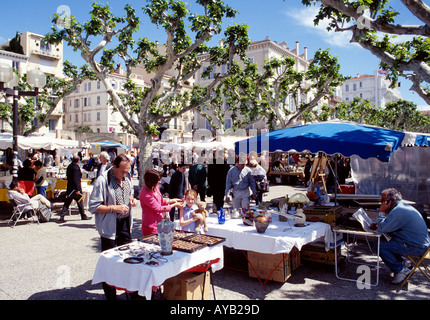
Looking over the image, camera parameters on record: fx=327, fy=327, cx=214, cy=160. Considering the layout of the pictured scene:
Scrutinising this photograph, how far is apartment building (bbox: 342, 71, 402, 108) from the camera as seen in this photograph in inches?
3162

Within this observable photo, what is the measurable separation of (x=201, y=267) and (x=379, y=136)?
3.87 meters

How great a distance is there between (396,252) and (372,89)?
8726 centimetres

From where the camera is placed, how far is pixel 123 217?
4.23 meters

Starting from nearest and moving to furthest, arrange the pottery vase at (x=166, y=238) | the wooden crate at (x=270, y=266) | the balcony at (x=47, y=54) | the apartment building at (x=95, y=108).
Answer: the pottery vase at (x=166, y=238), the wooden crate at (x=270, y=266), the balcony at (x=47, y=54), the apartment building at (x=95, y=108)

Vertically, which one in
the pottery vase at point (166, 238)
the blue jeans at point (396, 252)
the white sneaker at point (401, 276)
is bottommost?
the white sneaker at point (401, 276)

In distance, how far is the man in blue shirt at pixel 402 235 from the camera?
4.70 meters

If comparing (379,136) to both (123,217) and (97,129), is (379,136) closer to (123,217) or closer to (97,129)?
(123,217)

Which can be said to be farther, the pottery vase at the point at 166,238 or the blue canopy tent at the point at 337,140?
the blue canopy tent at the point at 337,140

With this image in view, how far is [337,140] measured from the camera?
18.4ft

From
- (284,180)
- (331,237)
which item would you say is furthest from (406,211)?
(284,180)

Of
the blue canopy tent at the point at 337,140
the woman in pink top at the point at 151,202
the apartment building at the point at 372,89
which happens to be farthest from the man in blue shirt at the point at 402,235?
the apartment building at the point at 372,89

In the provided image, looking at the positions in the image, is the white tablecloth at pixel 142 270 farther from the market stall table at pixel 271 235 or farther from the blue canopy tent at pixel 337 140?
the blue canopy tent at pixel 337 140

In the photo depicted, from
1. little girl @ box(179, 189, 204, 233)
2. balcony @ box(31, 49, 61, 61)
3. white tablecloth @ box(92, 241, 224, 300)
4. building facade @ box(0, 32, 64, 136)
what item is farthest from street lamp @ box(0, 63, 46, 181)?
balcony @ box(31, 49, 61, 61)

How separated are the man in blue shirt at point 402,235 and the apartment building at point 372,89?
82504mm
